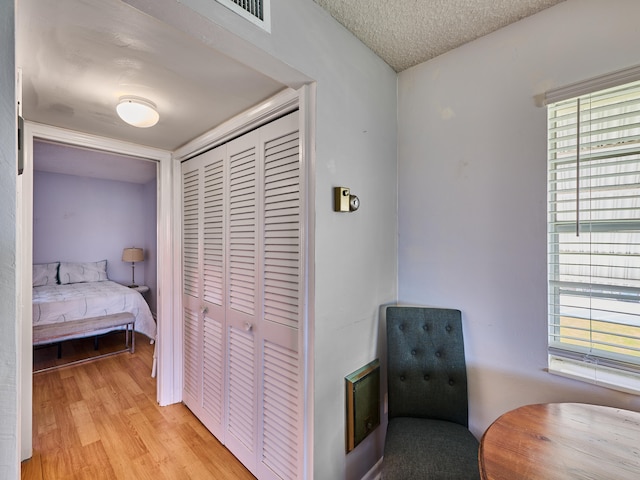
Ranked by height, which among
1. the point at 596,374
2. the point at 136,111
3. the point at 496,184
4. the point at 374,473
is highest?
the point at 136,111

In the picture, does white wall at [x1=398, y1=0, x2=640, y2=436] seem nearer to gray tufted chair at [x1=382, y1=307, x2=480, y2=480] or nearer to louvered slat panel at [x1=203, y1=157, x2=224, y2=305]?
gray tufted chair at [x1=382, y1=307, x2=480, y2=480]

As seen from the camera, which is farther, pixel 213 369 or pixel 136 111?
pixel 213 369

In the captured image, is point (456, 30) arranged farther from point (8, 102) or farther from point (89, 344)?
point (89, 344)

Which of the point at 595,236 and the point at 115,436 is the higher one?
the point at 595,236

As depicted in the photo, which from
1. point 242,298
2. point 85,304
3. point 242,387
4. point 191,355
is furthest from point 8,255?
point 85,304

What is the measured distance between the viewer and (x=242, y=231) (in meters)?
1.69

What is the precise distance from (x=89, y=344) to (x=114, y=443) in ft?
8.19

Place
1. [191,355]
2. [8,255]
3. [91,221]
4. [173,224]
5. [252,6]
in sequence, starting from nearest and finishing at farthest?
[8,255] < [252,6] < [191,355] < [173,224] < [91,221]

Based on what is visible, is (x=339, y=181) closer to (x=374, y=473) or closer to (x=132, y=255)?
(x=374, y=473)

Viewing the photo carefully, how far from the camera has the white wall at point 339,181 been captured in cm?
108

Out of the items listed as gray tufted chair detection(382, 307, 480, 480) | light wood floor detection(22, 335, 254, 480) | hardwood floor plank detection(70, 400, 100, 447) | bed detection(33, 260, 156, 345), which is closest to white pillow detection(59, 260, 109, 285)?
bed detection(33, 260, 156, 345)

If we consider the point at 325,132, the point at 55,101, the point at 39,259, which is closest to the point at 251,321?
the point at 325,132

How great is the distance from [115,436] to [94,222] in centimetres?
388

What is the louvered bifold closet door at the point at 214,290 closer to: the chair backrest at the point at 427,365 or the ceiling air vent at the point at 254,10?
the ceiling air vent at the point at 254,10
